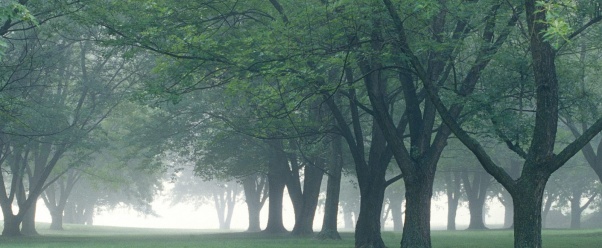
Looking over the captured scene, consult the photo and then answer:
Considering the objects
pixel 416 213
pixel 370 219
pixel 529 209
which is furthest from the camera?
pixel 370 219

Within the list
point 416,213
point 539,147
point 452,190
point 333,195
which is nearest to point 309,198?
point 333,195

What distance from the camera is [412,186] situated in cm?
2280

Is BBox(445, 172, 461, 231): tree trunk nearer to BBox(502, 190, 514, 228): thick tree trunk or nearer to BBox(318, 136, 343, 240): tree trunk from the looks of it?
BBox(502, 190, 514, 228): thick tree trunk

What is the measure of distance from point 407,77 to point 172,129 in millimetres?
24550

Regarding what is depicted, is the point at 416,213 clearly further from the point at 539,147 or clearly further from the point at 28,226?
the point at 28,226

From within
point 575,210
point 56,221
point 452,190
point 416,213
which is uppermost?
point 452,190

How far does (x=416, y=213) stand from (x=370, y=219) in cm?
400

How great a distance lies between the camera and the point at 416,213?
75.5 feet

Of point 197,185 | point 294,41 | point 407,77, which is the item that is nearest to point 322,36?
point 294,41

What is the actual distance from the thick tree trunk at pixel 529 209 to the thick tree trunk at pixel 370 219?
9882mm

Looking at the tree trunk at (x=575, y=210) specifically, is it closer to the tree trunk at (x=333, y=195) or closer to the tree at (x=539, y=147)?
the tree trunk at (x=333, y=195)

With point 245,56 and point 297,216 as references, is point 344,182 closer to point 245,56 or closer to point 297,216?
point 297,216

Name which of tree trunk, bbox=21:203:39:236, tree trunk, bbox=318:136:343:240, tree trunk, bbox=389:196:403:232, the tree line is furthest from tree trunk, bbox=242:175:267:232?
the tree line

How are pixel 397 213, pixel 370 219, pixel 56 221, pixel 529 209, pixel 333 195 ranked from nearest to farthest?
pixel 529 209, pixel 370 219, pixel 333 195, pixel 56 221, pixel 397 213
